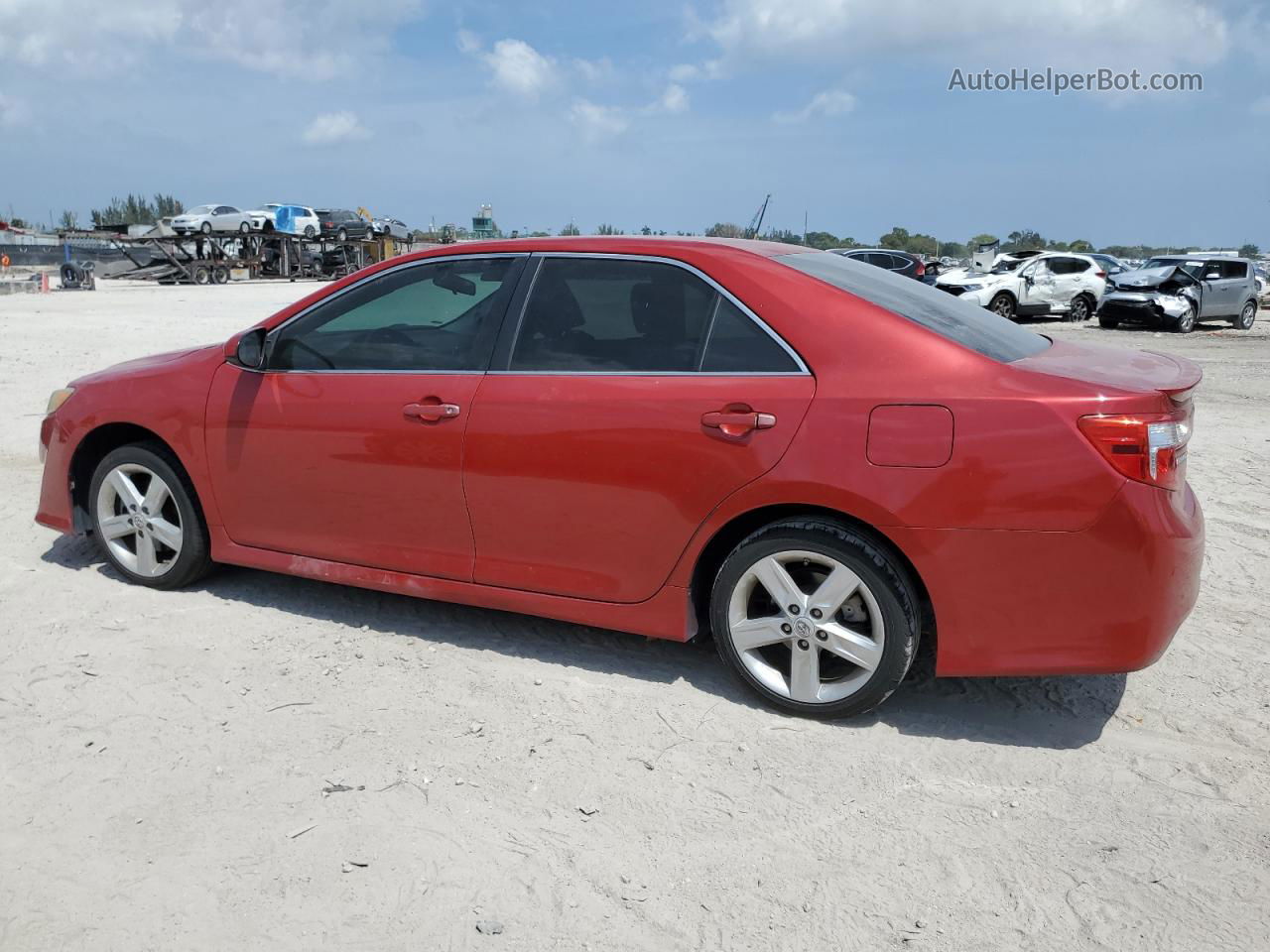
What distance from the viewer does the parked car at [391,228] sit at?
177 feet

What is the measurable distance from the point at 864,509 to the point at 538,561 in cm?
126

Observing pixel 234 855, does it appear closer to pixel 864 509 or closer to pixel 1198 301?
pixel 864 509

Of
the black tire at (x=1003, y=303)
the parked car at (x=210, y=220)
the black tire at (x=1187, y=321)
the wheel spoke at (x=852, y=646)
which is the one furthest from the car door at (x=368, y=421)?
the parked car at (x=210, y=220)

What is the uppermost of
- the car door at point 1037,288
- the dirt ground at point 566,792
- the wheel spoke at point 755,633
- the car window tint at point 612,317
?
the car window tint at point 612,317

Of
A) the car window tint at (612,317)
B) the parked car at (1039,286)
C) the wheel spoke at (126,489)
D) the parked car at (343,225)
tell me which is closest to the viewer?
the car window tint at (612,317)

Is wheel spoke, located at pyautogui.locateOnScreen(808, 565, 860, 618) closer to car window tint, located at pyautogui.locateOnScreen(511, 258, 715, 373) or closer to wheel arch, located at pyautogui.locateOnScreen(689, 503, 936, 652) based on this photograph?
wheel arch, located at pyautogui.locateOnScreen(689, 503, 936, 652)

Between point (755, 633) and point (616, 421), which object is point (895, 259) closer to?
point (616, 421)

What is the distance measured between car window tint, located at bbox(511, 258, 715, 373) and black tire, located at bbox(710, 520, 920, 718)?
0.68 m

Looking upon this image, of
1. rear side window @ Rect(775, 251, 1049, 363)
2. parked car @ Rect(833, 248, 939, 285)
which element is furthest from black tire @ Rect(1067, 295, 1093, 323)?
rear side window @ Rect(775, 251, 1049, 363)

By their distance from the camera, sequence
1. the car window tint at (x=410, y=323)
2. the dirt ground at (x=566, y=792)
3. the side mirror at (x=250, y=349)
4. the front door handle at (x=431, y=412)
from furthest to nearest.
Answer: the side mirror at (x=250, y=349) < the car window tint at (x=410, y=323) < the front door handle at (x=431, y=412) < the dirt ground at (x=566, y=792)

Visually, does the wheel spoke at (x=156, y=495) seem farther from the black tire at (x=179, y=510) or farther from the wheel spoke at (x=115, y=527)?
the wheel spoke at (x=115, y=527)

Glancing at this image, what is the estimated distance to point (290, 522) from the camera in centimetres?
463

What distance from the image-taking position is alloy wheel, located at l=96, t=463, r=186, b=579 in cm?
496

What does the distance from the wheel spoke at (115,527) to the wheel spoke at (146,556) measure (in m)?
0.07
